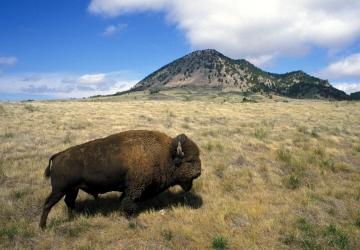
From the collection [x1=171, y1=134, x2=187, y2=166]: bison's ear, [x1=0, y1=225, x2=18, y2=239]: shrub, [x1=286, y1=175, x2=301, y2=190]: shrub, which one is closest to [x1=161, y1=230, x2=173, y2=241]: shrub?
[x1=171, y1=134, x2=187, y2=166]: bison's ear

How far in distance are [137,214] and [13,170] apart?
563cm

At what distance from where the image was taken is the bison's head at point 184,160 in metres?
10.2

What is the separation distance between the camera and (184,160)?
10.3 metres

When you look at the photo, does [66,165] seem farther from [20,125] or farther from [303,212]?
[20,125]

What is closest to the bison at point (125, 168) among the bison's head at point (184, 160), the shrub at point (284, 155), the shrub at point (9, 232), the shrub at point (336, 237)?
the bison's head at point (184, 160)

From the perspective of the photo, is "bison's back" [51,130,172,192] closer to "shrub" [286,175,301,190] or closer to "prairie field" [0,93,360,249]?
"prairie field" [0,93,360,249]

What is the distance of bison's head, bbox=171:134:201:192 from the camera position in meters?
10.2

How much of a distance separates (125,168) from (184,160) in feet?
5.31

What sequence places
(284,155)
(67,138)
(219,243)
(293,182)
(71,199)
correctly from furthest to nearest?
(67,138) < (284,155) < (293,182) < (71,199) < (219,243)

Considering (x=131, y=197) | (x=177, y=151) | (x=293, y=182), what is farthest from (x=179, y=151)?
(x=293, y=182)

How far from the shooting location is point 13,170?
44.1 feet

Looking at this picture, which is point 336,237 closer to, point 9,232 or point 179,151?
point 179,151

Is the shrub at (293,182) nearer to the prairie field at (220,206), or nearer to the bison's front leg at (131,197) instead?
the prairie field at (220,206)

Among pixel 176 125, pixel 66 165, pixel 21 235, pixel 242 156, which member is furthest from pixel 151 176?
pixel 176 125
